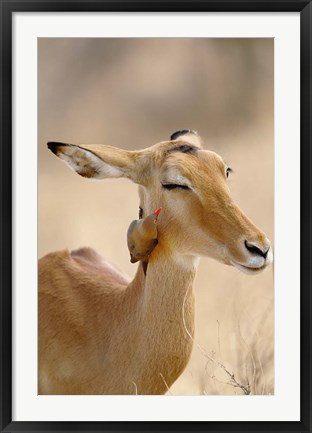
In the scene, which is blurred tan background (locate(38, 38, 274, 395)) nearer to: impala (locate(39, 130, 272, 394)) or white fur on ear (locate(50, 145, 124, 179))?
impala (locate(39, 130, 272, 394))

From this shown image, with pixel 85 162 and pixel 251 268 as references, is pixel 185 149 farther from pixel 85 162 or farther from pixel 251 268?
pixel 251 268

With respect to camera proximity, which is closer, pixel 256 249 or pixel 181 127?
pixel 256 249

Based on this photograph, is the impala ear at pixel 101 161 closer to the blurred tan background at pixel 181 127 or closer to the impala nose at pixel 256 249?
the blurred tan background at pixel 181 127

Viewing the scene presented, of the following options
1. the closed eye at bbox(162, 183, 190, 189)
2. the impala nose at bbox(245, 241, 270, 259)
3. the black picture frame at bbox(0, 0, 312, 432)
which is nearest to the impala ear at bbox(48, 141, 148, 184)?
the closed eye at bbox(162, 183, 190, 189)

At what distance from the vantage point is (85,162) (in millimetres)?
5984

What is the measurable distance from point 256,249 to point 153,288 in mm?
718

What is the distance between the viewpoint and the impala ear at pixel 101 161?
5914 mm

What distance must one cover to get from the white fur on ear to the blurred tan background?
43 cm

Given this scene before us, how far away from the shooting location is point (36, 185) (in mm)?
6180

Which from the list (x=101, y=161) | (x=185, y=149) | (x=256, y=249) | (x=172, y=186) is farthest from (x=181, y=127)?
(x=256, y=249)

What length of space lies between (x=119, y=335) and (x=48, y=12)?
1.90m

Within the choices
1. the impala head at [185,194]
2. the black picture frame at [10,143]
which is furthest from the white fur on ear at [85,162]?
the black picture frame at [10,143]

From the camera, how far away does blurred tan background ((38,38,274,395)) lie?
21.2 ft

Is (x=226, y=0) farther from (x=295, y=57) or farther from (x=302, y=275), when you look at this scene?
(x=302, y=275)
